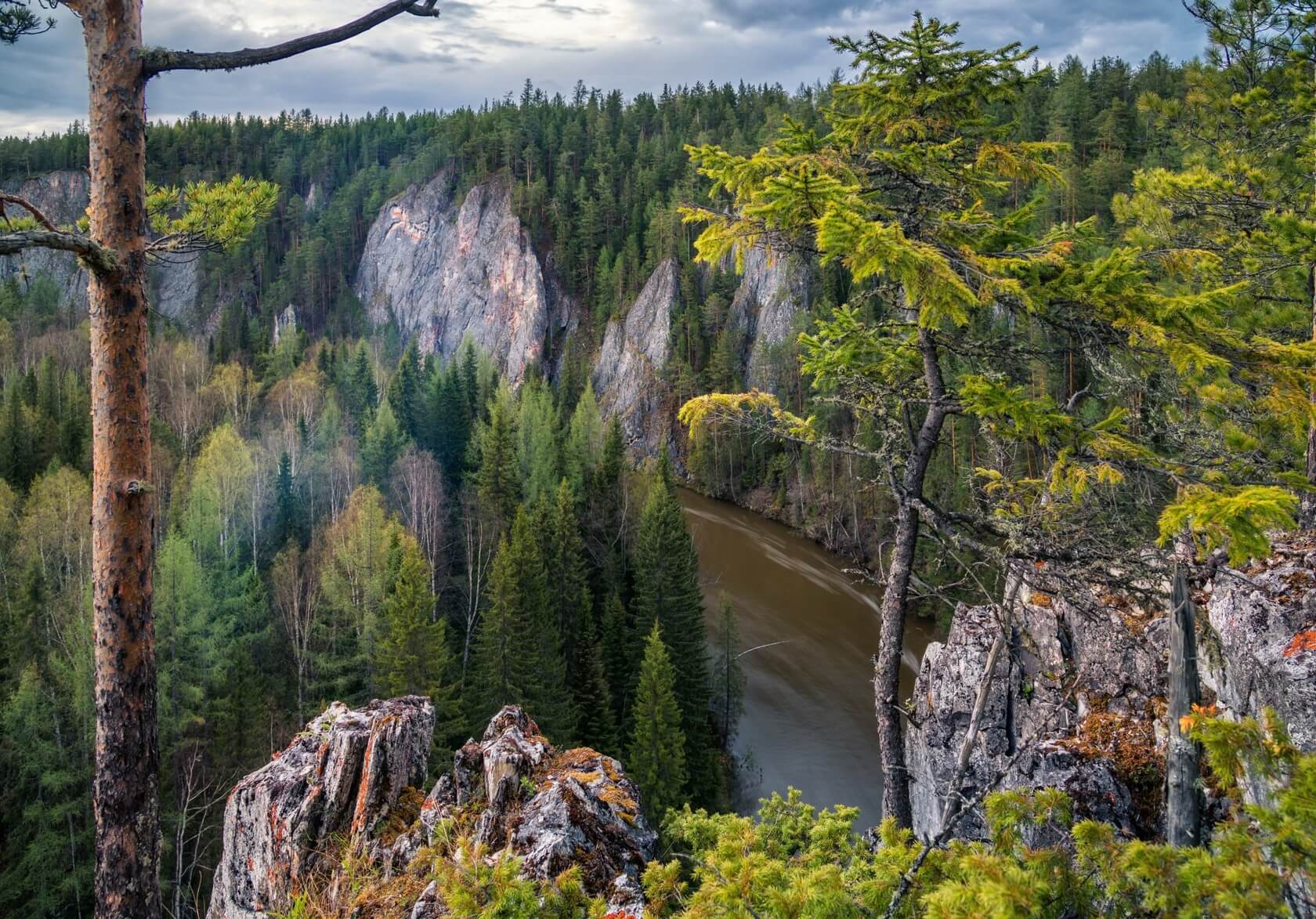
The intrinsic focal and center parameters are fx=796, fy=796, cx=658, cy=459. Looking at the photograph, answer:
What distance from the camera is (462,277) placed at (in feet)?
261

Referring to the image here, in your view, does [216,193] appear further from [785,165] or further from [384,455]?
[384,455]

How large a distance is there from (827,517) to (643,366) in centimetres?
2920

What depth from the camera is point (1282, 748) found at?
284cm

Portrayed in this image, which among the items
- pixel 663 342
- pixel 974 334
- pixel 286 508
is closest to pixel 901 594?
pixel 974 334

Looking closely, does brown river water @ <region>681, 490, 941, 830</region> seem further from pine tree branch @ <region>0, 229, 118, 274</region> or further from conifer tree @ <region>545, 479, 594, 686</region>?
pine tree branch @ <region>0, 229, 118, 274</region>

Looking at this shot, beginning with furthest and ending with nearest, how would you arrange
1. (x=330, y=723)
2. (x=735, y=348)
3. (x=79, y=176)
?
(x=79, y=176) → (x=735, y=348) → (x=330, y=723)

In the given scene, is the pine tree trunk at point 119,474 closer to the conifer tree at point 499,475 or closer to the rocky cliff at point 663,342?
the conifer tree at point 499,475

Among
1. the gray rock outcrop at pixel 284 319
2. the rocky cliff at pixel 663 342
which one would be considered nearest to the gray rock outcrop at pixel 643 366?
the rocky cliff at pixel 663 342

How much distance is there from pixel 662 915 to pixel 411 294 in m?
84.8

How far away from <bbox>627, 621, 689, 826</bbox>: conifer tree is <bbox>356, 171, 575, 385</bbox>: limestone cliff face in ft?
182

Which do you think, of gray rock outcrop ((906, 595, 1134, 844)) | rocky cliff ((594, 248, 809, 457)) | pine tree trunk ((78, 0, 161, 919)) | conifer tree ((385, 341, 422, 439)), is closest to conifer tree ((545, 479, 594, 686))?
conifer tree ((385, 341, 422, 439))

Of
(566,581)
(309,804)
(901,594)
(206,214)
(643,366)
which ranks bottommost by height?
(566,581)

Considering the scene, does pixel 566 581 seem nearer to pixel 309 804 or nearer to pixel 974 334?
pixel 309 804

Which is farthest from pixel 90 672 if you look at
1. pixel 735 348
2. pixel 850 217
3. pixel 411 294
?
pixel 411 294
